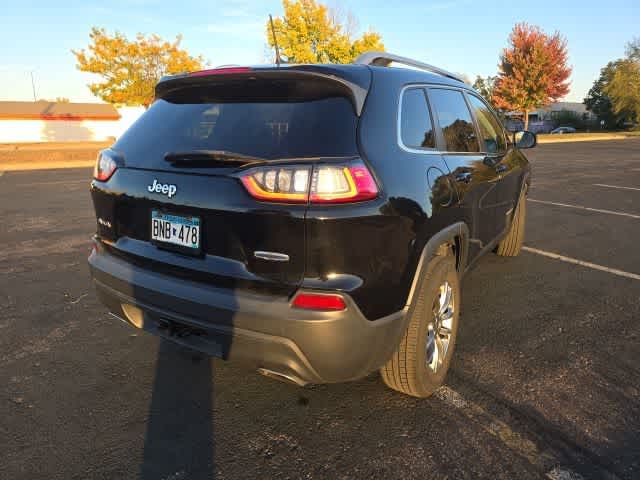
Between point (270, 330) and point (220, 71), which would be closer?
point (270, 330)

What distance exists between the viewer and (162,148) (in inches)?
96.3

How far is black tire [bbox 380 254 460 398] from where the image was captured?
2.39 metres

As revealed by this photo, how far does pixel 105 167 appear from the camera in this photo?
2637 mm

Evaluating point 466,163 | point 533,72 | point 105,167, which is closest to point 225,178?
point 105,167

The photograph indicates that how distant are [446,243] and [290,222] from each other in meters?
1.16

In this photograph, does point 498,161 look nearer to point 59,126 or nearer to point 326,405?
point 326,405

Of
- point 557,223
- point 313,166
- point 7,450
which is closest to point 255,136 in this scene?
point 313,166

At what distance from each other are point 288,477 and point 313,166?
136 centimetres

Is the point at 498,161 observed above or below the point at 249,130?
below

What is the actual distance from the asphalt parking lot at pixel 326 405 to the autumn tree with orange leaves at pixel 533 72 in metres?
39.2

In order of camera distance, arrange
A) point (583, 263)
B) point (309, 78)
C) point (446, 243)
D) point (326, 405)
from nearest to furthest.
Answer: point (309, 78)
point (326, 405)
point (446, 243)
point (583, 263)

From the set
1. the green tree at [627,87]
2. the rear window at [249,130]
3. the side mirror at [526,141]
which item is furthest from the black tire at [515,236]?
the green tree at [627,87]

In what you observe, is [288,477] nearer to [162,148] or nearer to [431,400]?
[431,400]

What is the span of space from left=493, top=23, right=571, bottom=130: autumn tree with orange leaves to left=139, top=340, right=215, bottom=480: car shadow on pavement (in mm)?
41525
